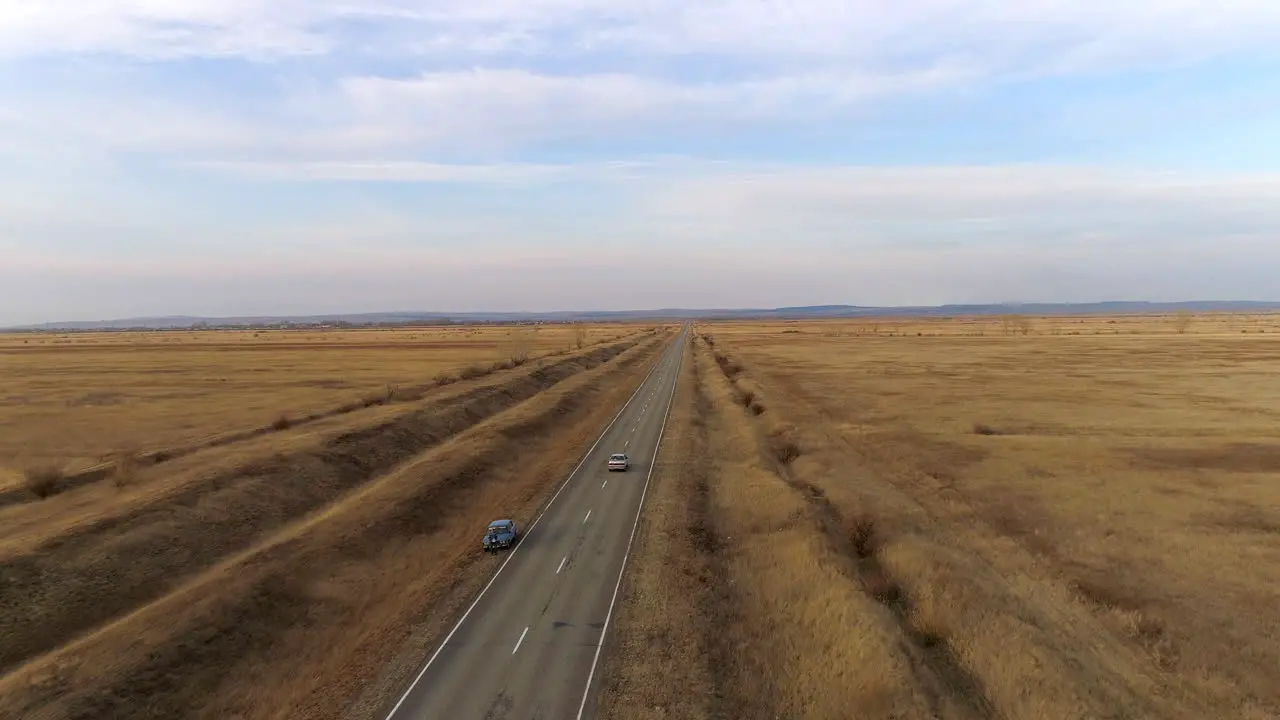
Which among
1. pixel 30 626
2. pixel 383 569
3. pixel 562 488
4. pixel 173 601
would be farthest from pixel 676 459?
pixel 30 626

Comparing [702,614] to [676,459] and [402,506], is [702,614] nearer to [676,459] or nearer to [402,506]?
[402,506]

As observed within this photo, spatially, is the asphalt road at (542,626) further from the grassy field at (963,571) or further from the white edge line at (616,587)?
the grassy field at (963,571)

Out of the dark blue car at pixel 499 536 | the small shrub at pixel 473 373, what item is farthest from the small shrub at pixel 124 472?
the small shrub at pixel 473 373

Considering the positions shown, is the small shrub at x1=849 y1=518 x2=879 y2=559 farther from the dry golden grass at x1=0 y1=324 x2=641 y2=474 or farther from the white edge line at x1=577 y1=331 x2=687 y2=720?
the dry golden grass at x1=0 y1=324 x2=641 y2=474

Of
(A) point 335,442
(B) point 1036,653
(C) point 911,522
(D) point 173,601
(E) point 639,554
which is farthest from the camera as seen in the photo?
Result: (A) point 335,442

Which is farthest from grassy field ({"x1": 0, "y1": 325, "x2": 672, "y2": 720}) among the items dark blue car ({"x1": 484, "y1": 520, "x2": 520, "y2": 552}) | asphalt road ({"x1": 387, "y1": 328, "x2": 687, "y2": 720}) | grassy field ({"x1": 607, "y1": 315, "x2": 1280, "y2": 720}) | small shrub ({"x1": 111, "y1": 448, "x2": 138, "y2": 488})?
grassy field ({"x1": 607, "y1": 315, "x2": 1280, "y2": 720})
